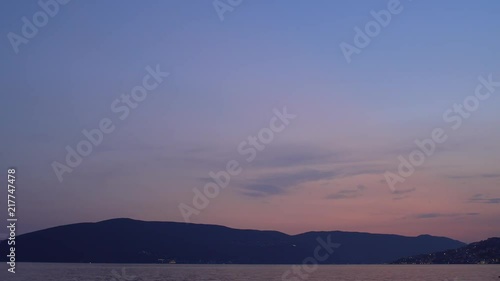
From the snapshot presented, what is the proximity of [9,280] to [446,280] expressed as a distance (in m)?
112

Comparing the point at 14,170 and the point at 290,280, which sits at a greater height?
the point at 14,170

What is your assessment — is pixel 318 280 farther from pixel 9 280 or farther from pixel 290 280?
pixel 9 280

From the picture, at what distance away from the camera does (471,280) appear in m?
157

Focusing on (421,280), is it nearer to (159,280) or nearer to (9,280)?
(159,280)

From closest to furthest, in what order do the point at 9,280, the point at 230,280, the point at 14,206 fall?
1. the point at 14,206
2. the point at 9,280
3. the point at 230,280

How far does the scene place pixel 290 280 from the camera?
156 m

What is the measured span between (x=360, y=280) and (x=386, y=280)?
6994mm

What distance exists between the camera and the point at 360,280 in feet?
538

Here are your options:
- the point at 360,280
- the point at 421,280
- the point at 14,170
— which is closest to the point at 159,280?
the point at 360,280

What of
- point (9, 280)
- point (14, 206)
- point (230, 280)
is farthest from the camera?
point (230, 280)

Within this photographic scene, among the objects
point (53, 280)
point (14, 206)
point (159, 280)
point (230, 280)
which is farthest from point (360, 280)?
point (14, 206)

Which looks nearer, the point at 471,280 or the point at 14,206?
the point at 14,206

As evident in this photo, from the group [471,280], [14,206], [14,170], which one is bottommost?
[471,280]

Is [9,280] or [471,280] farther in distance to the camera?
[471,280]
